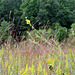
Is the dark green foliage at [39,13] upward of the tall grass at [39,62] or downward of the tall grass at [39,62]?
downward

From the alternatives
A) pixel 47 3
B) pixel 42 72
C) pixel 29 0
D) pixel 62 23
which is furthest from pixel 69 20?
pixel 42 72

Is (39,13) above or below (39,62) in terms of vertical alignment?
below

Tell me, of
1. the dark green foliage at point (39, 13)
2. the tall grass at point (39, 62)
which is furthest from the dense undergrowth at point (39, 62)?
the dark green foliage at point (39, 13)

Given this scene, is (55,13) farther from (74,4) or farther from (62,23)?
(74,4)

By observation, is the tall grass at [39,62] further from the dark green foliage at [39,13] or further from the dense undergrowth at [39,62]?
the dark green foliage at [39,13]

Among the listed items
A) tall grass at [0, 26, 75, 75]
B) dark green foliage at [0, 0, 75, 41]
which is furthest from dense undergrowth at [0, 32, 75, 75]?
dark green foliage at [0, 0, 75, 41]

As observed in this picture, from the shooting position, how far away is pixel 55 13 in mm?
19625

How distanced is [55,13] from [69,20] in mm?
3224

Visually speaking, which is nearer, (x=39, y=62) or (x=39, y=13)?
(x=39, y=62)

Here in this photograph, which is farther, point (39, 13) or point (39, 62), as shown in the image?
point (39, 13)

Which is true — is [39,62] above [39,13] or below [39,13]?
above

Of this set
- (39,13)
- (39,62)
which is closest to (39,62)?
(39,62)

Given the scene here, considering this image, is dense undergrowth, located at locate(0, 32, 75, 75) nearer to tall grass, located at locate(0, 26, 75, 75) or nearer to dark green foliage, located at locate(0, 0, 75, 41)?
tall grass, located at locate(0, 26, 75, 75)

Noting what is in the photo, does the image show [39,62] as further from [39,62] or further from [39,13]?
[39,13]
